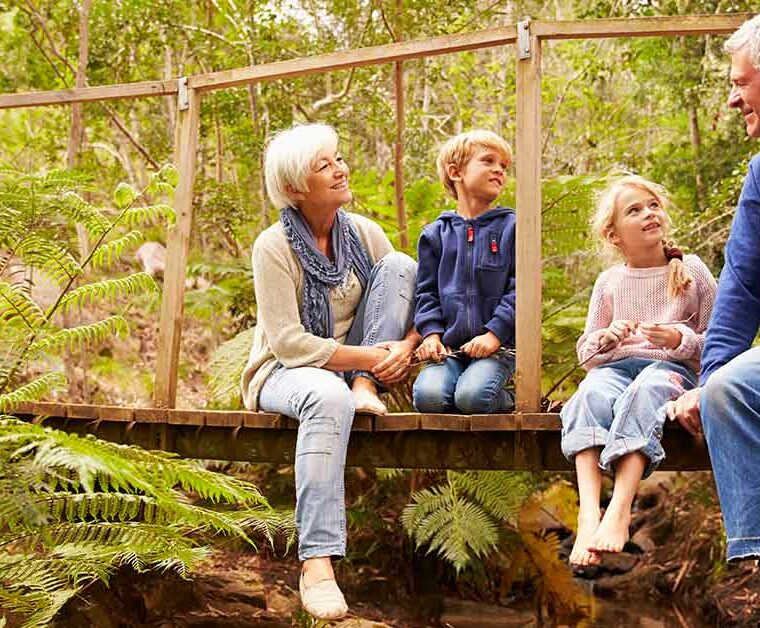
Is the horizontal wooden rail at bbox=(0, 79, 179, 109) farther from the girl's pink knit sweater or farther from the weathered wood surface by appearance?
the girl's pink knit sweater

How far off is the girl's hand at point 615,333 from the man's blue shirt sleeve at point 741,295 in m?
0.40

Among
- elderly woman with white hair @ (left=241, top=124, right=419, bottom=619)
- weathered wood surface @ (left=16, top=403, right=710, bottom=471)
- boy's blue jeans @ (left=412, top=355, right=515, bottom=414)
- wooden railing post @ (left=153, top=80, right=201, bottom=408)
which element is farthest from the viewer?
wooden railing post @ (left=153, top=80, right=201, bottom=408)

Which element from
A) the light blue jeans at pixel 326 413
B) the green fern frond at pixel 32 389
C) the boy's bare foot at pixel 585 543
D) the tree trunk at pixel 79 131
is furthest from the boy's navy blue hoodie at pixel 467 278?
the tree trunk at pixel 79 131

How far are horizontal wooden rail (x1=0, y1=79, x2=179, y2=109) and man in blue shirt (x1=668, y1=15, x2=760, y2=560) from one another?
93.9 inches

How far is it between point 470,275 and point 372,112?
3.53 meters

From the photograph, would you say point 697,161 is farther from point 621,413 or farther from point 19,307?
point 19,307

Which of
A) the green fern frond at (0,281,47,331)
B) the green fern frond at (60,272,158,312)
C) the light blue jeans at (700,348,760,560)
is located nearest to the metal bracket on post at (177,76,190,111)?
the green fern frond at (60,272,158,312)

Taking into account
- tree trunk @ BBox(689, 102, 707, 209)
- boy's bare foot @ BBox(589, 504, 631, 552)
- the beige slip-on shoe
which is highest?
tree trunk @ BBox(689, 102, 707, 209)

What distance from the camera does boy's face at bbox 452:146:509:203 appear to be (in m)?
3.57

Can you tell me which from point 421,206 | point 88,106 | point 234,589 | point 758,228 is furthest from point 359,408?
point 88,106

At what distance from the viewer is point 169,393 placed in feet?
12.6

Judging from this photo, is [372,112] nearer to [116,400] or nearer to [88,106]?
[88,106]

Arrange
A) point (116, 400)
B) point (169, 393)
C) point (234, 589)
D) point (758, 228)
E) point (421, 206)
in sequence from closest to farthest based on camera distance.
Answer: point (758, 228)
point (169, 393)
point (234, 589)
point (421, 206)
point (116, 400)

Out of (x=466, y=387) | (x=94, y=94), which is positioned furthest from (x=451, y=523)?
(x=94, y=94)
